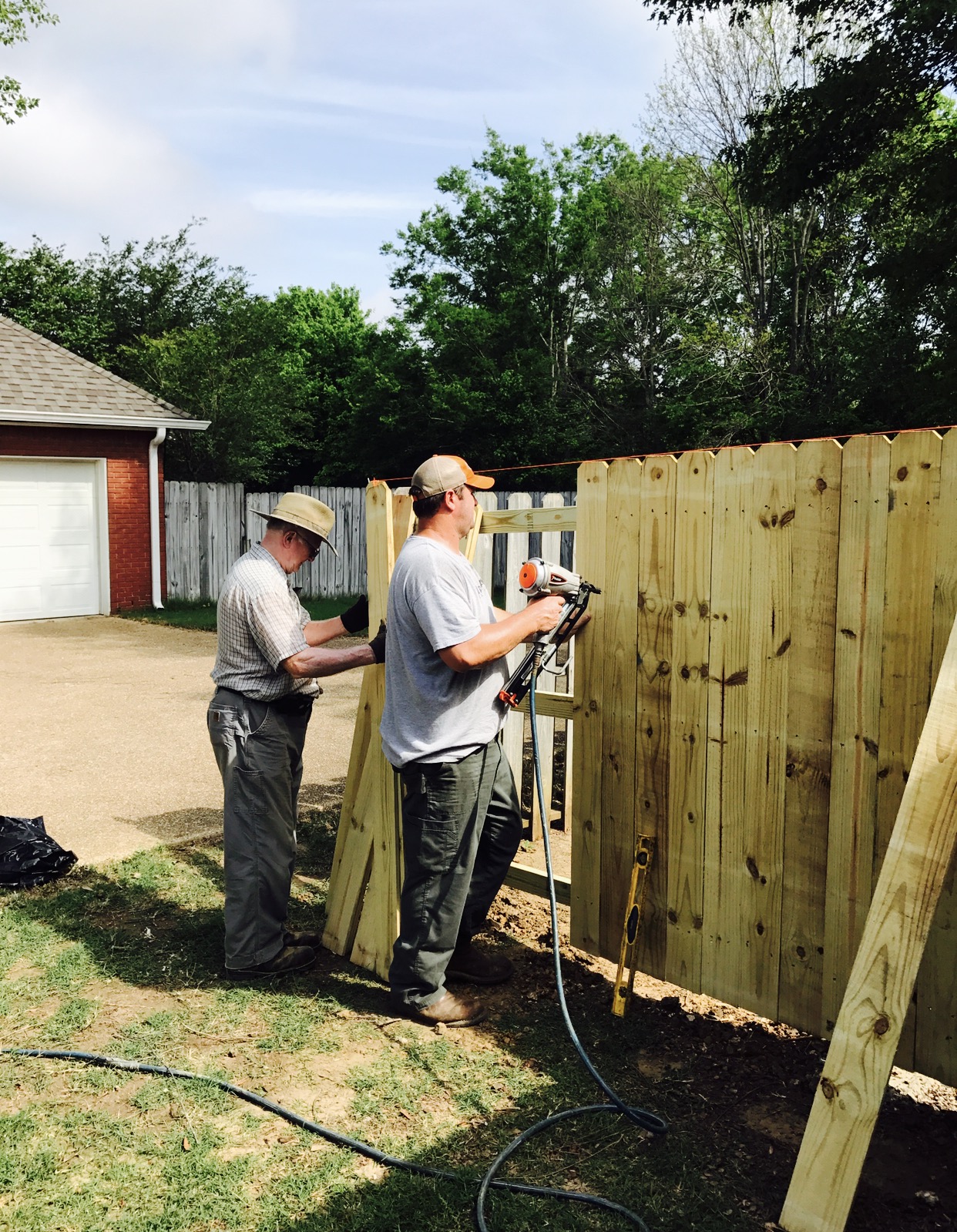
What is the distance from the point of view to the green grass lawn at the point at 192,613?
615 inches

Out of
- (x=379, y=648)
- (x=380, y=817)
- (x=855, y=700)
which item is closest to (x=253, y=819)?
(x=380, y=817)

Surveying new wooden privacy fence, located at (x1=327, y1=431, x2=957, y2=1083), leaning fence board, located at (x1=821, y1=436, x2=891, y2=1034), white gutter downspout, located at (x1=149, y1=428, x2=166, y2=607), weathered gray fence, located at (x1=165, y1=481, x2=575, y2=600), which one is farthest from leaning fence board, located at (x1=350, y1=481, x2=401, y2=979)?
white gutter downspout, located at (x1=149, y1=428, x2=166, y2=607)

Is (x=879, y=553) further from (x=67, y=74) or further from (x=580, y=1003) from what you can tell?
(x=67, y=74)

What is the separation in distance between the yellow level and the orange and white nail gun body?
70 cm

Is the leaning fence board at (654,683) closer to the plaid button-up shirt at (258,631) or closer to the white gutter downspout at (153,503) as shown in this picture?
the plaid button-up shirt at (258,631)

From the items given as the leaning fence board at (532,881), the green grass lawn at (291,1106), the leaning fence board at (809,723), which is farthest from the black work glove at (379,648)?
the leaning fence board at (809,723)

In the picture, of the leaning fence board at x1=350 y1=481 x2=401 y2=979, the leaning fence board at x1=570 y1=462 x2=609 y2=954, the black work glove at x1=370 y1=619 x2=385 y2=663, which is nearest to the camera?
the leaning fence board at x1=570 y1=462 x2=609 y2=954

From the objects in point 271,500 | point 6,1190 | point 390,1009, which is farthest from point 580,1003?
point 271,500

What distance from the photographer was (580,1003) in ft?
12.4

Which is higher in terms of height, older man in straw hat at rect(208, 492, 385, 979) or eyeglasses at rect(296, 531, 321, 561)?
eyeglasses at rect(296, 531, 321, 561)

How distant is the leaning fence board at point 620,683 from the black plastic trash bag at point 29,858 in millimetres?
2981

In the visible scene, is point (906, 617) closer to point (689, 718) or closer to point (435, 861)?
point (689, 718)

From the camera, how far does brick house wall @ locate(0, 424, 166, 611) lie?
1599 centimetres

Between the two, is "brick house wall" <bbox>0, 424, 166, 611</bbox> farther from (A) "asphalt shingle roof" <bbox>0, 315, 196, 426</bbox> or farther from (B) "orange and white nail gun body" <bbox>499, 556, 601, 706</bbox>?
(B) "orange and white nail gun body" <bbox>499, 556, 601, 706</bbox>
